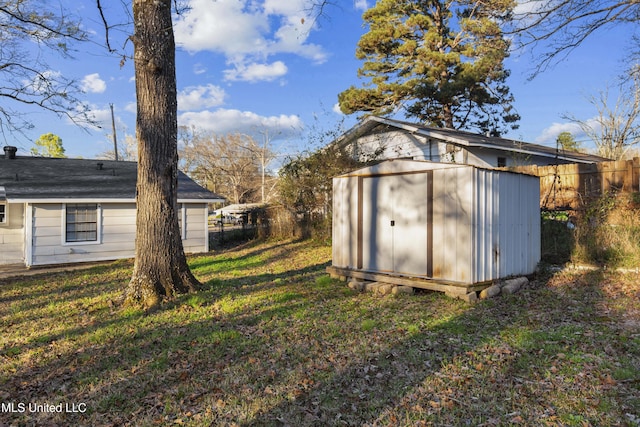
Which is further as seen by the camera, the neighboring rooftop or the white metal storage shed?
the neighboring rooftop

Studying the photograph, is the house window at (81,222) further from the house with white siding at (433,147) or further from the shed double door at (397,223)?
the shed double door at (397,223)

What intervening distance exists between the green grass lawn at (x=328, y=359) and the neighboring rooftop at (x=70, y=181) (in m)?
5.70

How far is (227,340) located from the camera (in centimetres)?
471

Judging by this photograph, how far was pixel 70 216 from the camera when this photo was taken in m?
11.9

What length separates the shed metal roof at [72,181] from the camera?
11.5 meters

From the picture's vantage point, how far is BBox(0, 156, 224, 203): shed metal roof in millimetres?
11492

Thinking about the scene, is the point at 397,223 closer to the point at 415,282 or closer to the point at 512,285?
the point at 415,282

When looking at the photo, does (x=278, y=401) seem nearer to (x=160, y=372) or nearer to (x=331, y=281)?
(x=160, y=372)

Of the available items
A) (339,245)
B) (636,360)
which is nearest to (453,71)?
(339,245)

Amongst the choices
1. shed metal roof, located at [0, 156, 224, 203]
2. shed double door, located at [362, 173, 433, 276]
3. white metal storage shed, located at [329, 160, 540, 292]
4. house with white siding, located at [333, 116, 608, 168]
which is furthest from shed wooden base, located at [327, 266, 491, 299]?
shed metal roof, located at [0, 156, 224, 203]

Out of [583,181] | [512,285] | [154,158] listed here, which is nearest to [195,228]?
[154,158]

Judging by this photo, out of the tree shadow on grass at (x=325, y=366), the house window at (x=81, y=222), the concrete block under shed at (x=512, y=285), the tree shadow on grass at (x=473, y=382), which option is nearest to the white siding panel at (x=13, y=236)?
the house window at (x=81, y=222)

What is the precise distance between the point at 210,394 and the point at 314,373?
0.97m

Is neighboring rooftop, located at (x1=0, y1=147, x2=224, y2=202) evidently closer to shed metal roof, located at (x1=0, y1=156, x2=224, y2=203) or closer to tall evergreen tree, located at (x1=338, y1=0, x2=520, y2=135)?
shed metal roof, located at (x1=0, y1=156, x2=224, y2=203)
